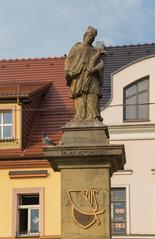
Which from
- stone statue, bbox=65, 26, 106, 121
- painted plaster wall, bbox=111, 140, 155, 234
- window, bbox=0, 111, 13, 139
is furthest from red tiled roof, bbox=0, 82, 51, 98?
stone statue, bbox=65, 26, 106, 121

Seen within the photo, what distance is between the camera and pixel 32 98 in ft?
96.4

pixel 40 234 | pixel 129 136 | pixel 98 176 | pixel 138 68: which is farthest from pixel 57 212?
pixel 98 176

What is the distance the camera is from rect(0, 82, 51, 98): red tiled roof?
28562 mm

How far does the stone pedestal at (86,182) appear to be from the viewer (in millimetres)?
14695

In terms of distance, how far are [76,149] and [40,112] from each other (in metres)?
15.7

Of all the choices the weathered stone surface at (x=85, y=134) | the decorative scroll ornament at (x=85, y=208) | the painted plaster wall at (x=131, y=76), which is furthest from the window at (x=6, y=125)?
the decorative scroll ornament at (x=85, y=208)

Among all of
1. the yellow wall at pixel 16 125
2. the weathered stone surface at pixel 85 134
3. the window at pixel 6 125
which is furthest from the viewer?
the window at pixel 6 125

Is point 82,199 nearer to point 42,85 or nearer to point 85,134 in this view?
point 85,134

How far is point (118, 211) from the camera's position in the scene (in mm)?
25797

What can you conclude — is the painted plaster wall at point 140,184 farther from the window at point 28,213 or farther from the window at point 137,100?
the window at point 28,213

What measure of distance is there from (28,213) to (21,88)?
4556 millimetres

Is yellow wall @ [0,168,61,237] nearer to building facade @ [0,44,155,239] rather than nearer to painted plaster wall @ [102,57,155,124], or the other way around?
building facade @ [0,44,155,239]

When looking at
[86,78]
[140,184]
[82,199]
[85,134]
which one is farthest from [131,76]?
[82,199]

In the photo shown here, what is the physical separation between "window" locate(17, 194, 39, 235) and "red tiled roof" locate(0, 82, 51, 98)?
3448 millimetres
